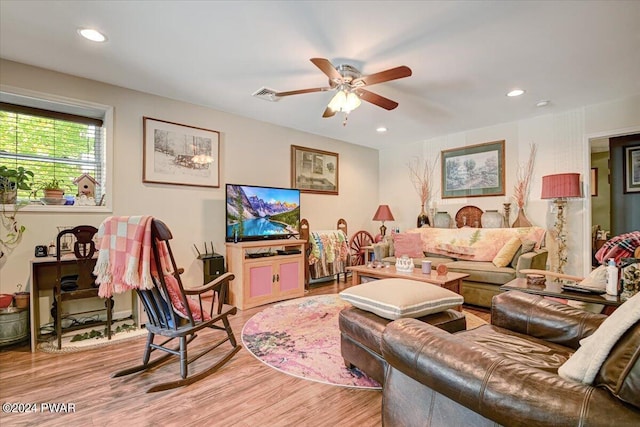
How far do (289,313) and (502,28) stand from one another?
331 centimetres

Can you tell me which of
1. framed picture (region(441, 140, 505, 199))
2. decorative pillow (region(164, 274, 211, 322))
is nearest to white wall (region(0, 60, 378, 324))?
decorative pillow (region(164, 274, 211, 322))

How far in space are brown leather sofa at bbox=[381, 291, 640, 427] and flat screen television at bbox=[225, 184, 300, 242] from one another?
291 cm

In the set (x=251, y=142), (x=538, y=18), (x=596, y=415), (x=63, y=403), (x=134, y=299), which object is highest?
(x=538, y=18)

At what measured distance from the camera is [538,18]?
219cm

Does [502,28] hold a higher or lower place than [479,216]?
higher

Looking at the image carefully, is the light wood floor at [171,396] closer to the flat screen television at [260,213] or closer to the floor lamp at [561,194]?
the flat screen television at [260,213]

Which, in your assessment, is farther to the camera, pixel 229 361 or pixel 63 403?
pixel 229 361

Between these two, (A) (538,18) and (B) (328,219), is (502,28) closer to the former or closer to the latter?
(A) (538,18)

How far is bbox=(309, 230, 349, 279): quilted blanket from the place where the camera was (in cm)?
479

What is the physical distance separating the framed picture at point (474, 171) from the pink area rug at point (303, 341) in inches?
116

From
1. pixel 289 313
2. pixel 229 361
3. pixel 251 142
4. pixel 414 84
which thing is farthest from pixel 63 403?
pixel 414 84

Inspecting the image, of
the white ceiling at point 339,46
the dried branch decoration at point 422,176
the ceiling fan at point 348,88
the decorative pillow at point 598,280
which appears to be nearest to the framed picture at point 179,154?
the white ceiling at point 339,46

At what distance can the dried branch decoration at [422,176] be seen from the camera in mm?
5582

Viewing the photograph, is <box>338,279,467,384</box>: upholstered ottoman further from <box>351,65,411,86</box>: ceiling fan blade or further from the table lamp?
the table lamp
